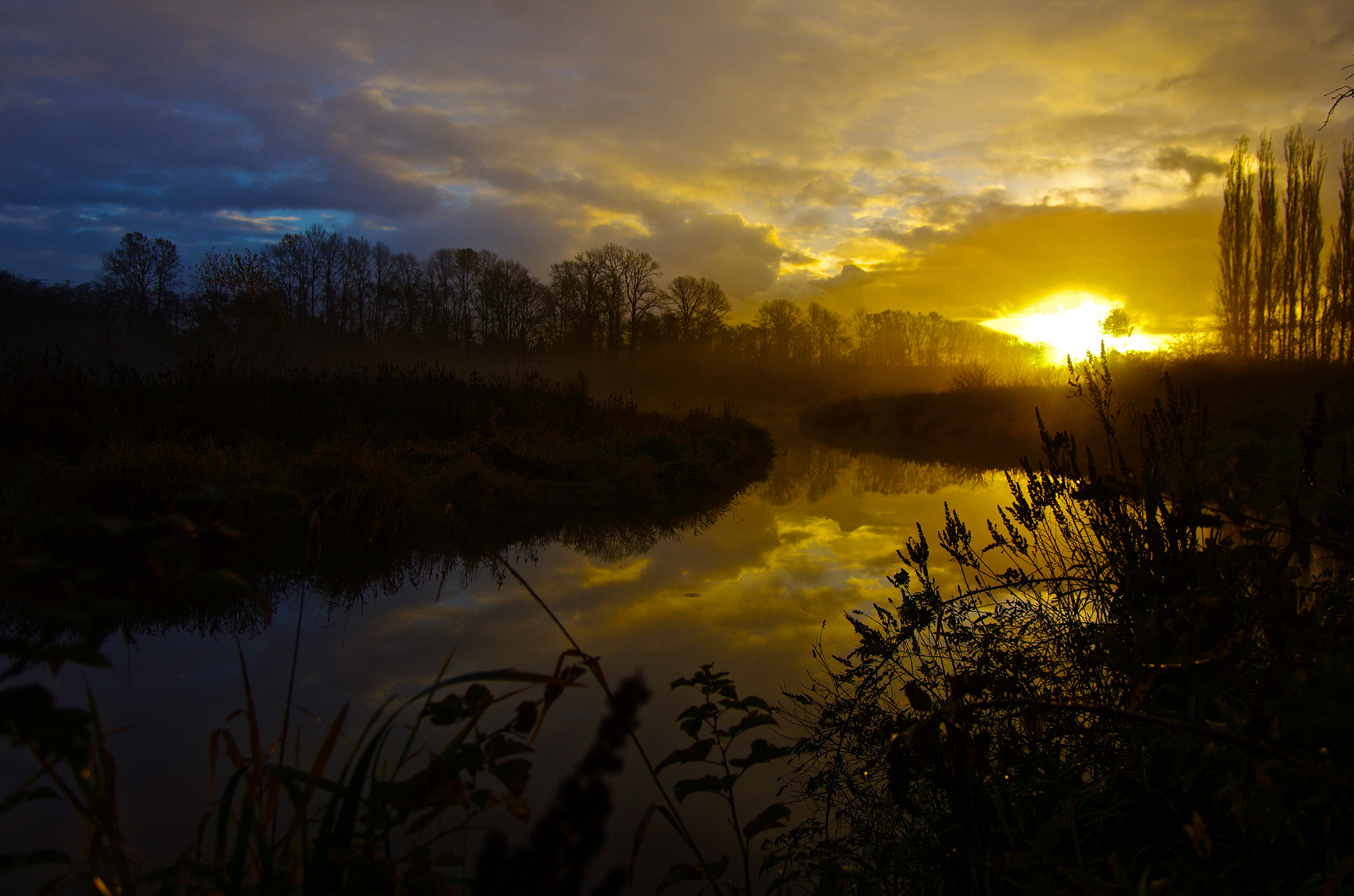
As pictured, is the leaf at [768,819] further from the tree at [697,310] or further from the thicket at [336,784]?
the tree at [697,310]

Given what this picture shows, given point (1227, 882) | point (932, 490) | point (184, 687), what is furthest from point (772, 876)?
point (932, 490)

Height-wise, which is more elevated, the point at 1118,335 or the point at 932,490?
the point at 1118,335

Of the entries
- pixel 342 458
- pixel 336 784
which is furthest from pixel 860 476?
pixel 336 784

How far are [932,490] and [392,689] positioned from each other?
361 inches

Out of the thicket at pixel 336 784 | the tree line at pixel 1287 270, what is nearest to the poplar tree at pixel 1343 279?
the tree line at pixel 1287 270

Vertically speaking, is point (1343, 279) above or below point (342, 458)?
above

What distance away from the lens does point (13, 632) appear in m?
3.61

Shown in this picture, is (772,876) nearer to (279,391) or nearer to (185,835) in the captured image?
(185,835)

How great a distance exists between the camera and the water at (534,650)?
7.70 ft

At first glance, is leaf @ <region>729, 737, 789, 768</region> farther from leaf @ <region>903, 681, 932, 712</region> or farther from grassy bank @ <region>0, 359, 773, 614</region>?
grassy bank @ <region>0, 359, 773, 614</region>

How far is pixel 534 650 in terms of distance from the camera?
3.73 meters

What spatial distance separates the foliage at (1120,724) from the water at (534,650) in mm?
488

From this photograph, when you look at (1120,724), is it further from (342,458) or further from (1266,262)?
(1266,262)

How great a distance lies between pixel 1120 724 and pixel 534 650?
2.74 m
